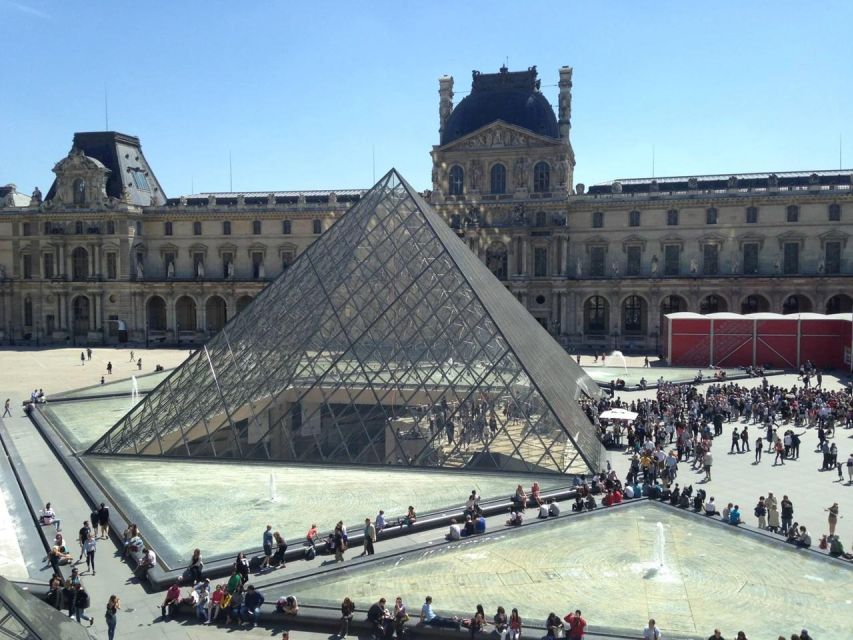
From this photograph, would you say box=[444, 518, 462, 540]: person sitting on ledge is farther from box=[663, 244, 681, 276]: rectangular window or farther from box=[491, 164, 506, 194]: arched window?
box=[491, 164, 506, 194]: arched window

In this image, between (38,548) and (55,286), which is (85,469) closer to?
(38,548)

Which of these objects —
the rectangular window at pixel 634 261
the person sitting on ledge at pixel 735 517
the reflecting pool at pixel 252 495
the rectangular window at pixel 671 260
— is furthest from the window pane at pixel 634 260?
the person sitting on ledge at pixel 735 517

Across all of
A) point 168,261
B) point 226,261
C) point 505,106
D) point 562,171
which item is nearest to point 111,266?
point 168,261

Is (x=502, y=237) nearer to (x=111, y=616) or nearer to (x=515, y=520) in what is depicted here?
(x=515, y=520)

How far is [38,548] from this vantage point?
12695mm

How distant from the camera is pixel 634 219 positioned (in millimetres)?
47594

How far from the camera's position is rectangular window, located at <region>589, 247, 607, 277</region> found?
48250 mm

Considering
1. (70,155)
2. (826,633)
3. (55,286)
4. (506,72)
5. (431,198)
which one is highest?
(506,72)

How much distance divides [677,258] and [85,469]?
38.2 meters

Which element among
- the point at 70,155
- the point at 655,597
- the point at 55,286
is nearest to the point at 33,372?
the point at 55,286

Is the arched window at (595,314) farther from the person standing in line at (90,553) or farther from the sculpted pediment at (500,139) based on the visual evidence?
the person standing in line at (90,553)

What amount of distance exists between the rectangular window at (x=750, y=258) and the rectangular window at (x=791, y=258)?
1.52 m

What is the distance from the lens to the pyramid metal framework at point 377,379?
1719cm

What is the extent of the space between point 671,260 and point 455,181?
14362 mm
